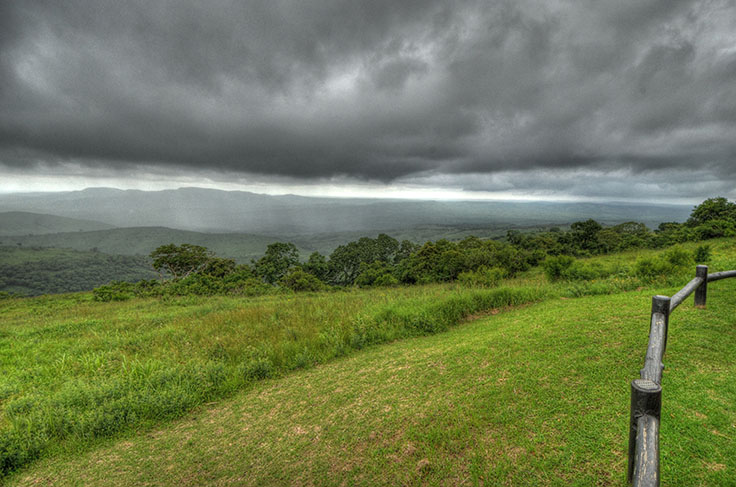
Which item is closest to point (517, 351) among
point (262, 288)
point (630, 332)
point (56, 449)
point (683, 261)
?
point (630, 332)

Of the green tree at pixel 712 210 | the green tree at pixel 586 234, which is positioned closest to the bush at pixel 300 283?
the green tree at pixel 586 234

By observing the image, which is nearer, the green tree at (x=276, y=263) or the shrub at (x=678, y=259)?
the shrub at (x=678, y=259)

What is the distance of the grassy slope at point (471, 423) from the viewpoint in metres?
2.60

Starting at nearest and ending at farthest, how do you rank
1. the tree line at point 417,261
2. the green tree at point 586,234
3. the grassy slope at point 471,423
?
the grassy slope at point 471,423 → the tree line at point 417,261 → the green tree at point 586,234

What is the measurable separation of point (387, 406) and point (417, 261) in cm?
2567

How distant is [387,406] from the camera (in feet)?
12.8

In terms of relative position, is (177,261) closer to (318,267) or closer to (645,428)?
(318,267)

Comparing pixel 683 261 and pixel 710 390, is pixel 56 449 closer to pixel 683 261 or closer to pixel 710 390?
pixel 710 390

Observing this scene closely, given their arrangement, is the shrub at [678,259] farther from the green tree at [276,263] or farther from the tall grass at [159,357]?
the green tree at [276,263]

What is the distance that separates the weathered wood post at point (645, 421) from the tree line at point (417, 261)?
41.2 ft

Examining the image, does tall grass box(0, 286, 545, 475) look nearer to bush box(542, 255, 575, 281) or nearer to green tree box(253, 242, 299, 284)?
bush box(542, 255, 575, 281)

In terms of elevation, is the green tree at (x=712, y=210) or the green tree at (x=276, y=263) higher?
the green tree at (x=712, y=210)

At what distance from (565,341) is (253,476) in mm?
4885

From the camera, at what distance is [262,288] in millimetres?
23609
